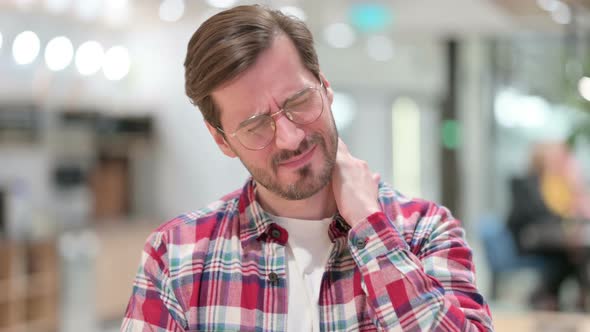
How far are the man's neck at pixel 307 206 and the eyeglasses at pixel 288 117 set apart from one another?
12 centimetres

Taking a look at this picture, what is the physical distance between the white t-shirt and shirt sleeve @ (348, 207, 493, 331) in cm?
11

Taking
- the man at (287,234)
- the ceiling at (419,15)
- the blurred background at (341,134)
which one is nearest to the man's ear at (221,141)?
the man at (287,234)

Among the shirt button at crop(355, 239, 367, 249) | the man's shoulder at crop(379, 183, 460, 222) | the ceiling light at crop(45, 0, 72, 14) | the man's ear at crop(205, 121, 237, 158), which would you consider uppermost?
the ceiling light at crop(45, 0, 72, 14)

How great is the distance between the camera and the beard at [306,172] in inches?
46.1

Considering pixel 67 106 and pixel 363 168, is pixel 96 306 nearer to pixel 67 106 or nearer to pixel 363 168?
pixel 67 106

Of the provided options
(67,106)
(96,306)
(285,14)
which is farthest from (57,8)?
(285,14)

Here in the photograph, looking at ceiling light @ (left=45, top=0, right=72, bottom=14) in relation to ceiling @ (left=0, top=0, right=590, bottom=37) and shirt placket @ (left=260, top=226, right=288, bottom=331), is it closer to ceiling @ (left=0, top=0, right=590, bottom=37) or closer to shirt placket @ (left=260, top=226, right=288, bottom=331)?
ceiling @ (left=0, top=0, right=590, bottom=37)

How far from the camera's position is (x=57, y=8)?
5.58 metres

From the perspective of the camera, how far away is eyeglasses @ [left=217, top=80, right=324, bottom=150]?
3.87 ft

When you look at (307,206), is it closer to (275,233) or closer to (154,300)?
(275,233)

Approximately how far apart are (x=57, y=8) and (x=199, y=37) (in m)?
4.79

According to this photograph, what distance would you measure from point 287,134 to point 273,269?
0.23 metres

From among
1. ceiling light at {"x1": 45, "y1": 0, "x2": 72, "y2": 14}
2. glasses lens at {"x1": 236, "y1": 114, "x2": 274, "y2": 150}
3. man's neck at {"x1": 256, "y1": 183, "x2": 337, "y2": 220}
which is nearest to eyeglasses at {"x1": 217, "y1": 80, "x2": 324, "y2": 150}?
glasses lens at {"x1": 236, "y1": 114, "x2": 274, "y2": 150}

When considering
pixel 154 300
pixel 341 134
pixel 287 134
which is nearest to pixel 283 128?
pixel 287 134
